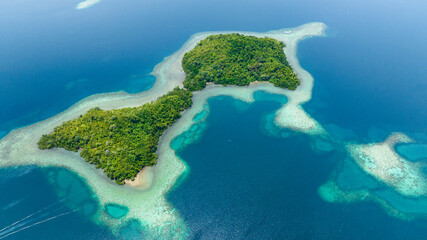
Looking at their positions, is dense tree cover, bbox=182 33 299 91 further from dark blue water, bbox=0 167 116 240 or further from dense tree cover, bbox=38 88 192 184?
dark blue water, bbox=0 167 116 240

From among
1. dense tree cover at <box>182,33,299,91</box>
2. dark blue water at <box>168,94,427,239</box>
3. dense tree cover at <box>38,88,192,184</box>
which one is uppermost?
dense tree cover at <box>182,33,299,91</box>

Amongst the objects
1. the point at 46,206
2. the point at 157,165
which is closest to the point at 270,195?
the point at 157,165

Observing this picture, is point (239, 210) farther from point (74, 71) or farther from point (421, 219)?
point (74, 71)

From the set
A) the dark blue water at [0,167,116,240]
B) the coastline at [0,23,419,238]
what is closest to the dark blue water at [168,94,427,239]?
the coastline at [0,23,419,238]

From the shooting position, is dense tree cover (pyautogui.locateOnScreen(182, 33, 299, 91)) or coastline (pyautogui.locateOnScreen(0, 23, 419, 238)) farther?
dense tree cover (pyautogui.locateOnScreen(182, 33, 299, 91))

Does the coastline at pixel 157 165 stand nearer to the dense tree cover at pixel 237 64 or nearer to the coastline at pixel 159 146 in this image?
the coastline at pixel 159 146

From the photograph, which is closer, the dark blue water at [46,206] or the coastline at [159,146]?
the dark blue water at [46,206]

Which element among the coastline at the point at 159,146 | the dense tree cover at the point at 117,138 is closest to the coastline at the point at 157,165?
the coastline at the point at 159,146

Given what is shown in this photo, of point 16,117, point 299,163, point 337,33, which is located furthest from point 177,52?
point 337,33
